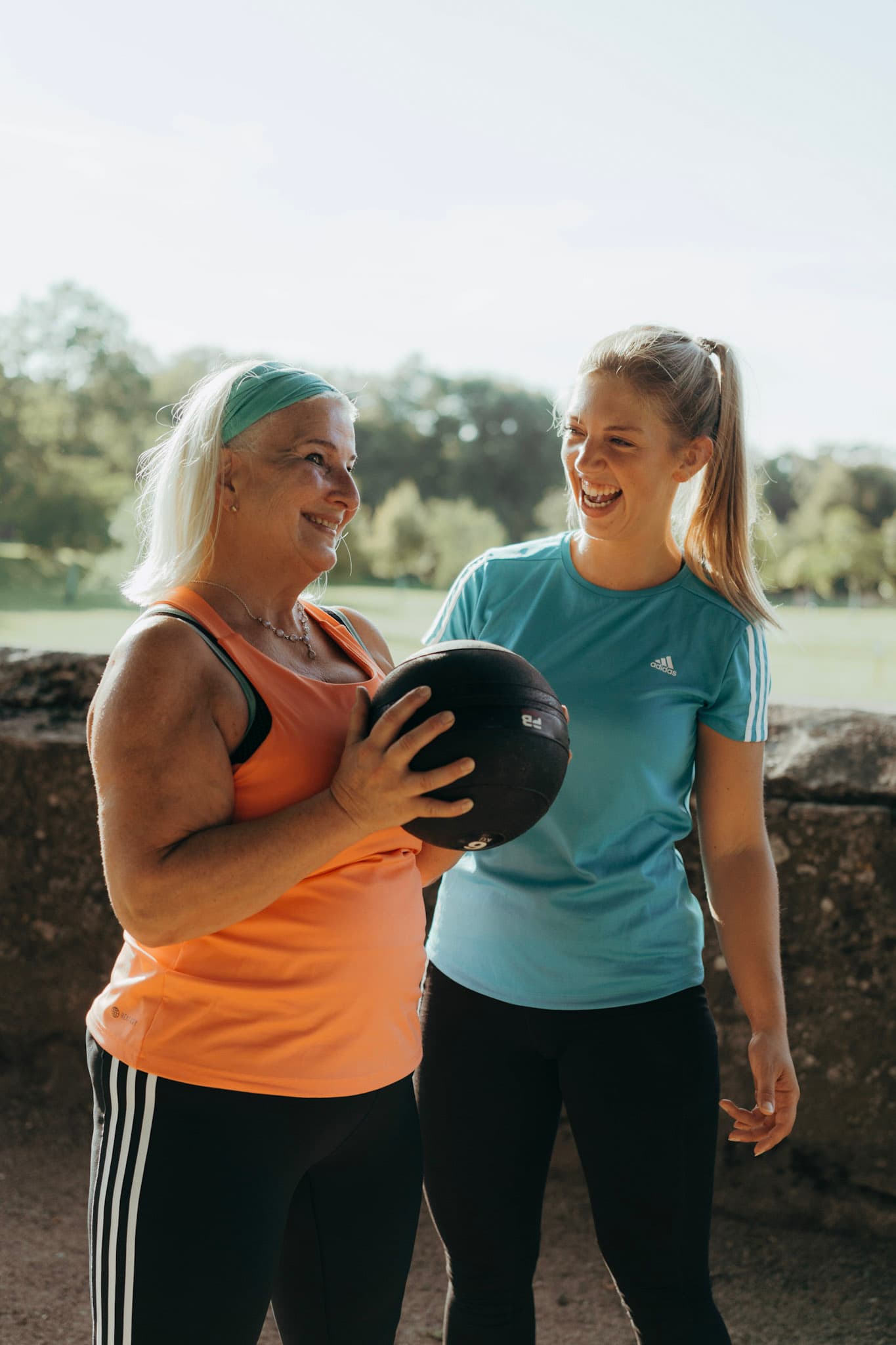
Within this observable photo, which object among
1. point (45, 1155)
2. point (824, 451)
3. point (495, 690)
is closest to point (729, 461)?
point (495, 690)

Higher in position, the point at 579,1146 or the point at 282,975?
the point at 282,975

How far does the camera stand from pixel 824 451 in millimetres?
52781

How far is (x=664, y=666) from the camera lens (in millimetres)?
1994

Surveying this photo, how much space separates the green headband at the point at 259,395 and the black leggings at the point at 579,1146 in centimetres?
109

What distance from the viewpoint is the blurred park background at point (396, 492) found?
120 feet

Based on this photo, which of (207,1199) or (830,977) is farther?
(830,977)

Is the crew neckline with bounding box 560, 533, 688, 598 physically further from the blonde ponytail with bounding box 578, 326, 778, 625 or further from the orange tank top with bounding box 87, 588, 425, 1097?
the orange tank top with bounding box 87, 588, 425, 1097

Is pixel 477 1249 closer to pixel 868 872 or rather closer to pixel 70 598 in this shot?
pixel 868 872

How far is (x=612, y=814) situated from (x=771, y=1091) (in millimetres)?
606

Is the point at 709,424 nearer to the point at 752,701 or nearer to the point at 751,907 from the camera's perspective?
the point at 752,701

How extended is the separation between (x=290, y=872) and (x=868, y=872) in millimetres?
1955

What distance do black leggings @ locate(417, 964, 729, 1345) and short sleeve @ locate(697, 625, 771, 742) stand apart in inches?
19.2

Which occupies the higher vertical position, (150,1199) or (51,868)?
(150,1199)

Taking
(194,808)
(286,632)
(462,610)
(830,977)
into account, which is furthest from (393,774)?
Answer: (830,977)
